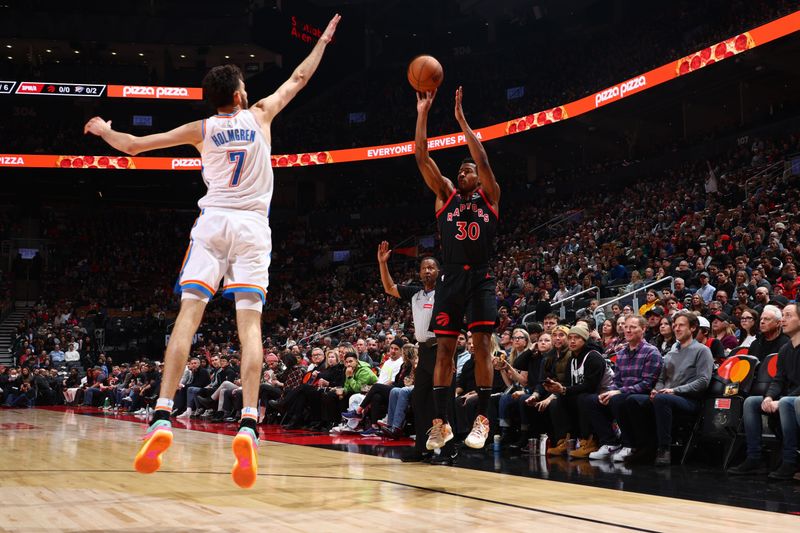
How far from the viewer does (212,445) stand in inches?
281

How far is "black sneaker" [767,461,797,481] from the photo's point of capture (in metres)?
5.12

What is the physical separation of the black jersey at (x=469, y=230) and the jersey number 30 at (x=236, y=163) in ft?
6.65

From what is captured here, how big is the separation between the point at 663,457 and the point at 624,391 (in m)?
0.69

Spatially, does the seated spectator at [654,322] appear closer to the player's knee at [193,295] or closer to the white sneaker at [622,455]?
the white sneaker at [622,455]


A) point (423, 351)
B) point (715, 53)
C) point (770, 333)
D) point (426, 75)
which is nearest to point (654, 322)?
point (770, 333)

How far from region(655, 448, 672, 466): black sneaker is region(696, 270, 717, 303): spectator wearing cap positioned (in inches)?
226

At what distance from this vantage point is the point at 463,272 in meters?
5.40

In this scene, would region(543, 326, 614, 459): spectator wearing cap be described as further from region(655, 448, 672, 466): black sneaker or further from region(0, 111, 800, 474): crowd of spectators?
region(655, 448, 672, 466): black sneaker

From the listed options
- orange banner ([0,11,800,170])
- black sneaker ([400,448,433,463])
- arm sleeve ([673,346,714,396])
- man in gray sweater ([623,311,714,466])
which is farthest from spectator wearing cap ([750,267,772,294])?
orange banner ([0,11,800,170])

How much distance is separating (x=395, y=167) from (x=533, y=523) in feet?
96.9

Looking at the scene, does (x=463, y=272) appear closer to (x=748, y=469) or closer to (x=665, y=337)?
(x=748, y=469)

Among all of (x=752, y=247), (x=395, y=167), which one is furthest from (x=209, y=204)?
(x=395, y=167)

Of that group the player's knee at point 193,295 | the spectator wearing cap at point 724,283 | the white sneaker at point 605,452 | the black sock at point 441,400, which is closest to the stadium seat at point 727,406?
the white sneaker at point 605,452

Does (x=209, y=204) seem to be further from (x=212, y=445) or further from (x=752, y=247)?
(x=752, y=247)
